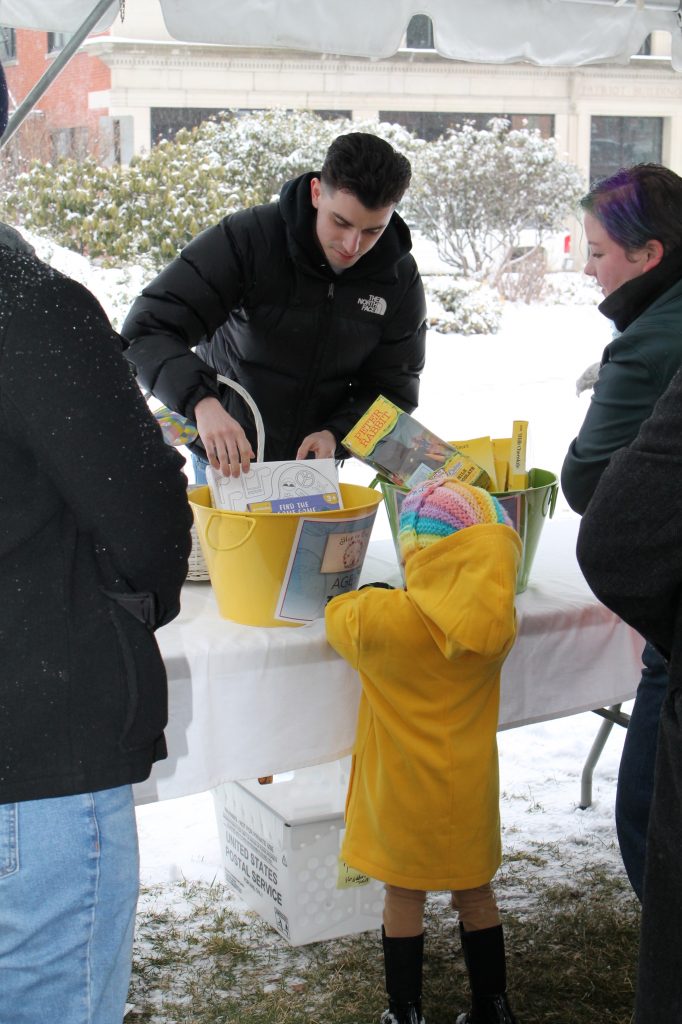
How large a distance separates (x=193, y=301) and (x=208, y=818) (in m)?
1.43

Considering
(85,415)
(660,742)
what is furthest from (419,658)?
(85,415)

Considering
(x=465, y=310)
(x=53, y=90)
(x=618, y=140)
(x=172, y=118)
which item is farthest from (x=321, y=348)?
(x=618, y=140)

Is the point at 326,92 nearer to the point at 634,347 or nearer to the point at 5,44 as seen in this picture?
the point at 5,44

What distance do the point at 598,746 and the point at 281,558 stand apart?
1575 millimetres

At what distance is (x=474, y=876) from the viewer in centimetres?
184

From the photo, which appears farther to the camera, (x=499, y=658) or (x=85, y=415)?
(x=499, y=658)

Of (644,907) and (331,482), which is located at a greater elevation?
(331,482)

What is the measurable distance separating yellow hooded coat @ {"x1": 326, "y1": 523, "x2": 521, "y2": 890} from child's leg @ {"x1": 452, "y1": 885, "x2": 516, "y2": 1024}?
10 cm

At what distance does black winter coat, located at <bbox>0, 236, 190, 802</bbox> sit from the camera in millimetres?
1034

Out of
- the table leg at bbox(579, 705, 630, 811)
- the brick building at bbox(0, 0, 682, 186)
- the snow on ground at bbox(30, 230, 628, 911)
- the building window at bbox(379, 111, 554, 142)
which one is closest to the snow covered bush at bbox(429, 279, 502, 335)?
the snow on ground at bbox(30, 230, 628, 911)

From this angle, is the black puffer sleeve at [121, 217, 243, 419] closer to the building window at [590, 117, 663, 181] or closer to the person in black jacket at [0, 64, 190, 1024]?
the person in black jacket at [0, 64, 190, 1024]

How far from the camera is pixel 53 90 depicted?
14094 millimetres

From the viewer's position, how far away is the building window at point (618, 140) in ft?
56.6

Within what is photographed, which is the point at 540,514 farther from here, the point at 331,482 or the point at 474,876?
the point at 474,876
